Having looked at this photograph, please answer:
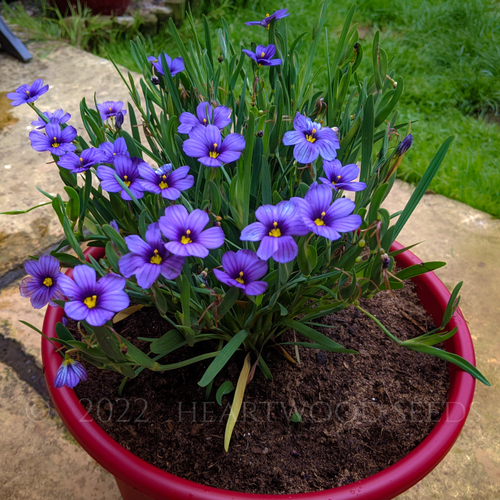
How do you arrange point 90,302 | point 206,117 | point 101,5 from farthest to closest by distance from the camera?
point 101,5 < point 206,117 < point 90,302

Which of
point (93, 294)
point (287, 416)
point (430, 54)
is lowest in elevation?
point (430, 54)

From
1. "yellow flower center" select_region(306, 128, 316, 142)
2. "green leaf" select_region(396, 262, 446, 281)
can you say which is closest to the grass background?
"green leaf" select_region(396, 262, 446, 281)

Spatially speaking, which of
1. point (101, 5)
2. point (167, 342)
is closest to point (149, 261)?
point (167, 342)

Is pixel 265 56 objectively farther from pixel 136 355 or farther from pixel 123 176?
pixel 136 355

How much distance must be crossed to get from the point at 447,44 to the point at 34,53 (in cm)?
214

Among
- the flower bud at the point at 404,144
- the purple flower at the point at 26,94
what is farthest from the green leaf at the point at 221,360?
the purple flower at the point at 26,94

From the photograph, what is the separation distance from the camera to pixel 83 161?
0.68 meters

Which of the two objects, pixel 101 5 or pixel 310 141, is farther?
pixel 101 5

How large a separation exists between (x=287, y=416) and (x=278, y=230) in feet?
1.42

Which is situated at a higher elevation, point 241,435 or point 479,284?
point 241,435

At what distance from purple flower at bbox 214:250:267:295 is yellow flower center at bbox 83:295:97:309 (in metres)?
0.14

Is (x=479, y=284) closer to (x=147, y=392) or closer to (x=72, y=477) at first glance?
(x=147, y=392)

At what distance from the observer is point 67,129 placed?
74cm

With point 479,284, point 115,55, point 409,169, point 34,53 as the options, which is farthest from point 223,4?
point 479,284
